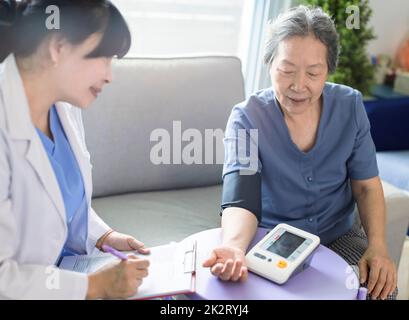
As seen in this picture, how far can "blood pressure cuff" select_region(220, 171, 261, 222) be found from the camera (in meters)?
1.37

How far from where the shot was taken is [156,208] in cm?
181

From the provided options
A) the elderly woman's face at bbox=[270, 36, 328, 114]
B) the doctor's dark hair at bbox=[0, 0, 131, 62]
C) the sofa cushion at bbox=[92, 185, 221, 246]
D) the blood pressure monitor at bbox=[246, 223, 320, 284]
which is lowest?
the sofa cushion at bbox=[92, 185, 221, 246]

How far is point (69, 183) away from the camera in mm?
1178

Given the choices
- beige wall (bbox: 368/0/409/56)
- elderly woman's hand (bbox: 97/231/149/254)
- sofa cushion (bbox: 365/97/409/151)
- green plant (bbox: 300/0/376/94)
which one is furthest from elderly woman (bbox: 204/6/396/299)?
beige wall (bbox: 368/0/409/56)

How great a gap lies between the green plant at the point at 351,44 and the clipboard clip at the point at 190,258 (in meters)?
1.66

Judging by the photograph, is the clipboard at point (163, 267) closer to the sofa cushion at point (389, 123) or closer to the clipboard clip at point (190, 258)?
the clipboard clip at point (190, 258)

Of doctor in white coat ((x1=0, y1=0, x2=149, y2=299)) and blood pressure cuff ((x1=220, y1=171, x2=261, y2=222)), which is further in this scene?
blood pressure cuff ((x1=220, y1=171, x2=261, y2=222))

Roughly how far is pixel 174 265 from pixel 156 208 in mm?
659

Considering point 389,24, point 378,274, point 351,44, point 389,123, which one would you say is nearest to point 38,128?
point 378,274

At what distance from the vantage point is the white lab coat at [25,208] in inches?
38.5

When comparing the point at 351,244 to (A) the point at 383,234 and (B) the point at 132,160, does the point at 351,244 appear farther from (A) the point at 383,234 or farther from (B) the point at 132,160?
(B) the point at 132,160

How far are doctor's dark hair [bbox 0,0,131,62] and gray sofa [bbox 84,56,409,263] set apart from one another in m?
0.75

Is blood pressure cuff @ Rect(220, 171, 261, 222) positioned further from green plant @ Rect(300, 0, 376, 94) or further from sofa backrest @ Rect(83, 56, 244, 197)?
green plant @ Rect(300, 0, 376, 94)
